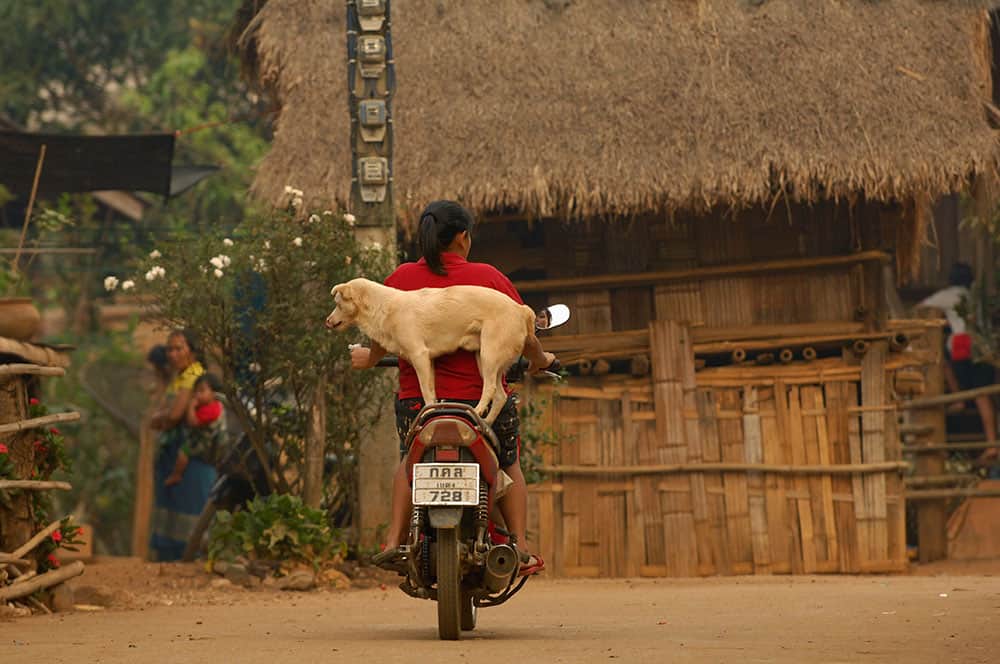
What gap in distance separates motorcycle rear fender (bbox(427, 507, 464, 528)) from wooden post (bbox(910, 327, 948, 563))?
8.99 m

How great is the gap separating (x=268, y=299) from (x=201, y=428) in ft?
9.73

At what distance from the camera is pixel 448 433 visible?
6.00 m

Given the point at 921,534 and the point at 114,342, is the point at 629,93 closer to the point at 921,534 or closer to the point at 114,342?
the point at 921,534

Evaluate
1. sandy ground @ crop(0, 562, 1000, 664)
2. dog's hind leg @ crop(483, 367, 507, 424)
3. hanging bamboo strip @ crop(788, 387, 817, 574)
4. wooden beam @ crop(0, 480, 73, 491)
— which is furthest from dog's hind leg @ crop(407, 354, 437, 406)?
hanging bamboo strip @ crop(788, 387, 817, 574)

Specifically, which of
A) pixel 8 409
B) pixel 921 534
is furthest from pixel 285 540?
pixel 921 534

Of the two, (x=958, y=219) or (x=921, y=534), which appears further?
(x=958, y=219)

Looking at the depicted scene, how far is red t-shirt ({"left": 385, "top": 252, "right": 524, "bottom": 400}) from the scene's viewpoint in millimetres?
6375

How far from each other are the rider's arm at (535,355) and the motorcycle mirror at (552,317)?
61 mm

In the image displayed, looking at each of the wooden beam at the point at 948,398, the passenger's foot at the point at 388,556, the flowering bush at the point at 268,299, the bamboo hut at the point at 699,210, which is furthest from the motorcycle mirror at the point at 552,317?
the wooden beam at the point at 948,398

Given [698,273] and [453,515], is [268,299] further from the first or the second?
[453,515]

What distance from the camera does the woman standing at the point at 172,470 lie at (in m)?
13.1

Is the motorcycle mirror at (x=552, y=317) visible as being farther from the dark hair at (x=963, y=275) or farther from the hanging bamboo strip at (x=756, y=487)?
the dark hair at (x=963, y=275)

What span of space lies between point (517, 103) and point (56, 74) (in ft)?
42.4

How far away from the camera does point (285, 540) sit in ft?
34.4
